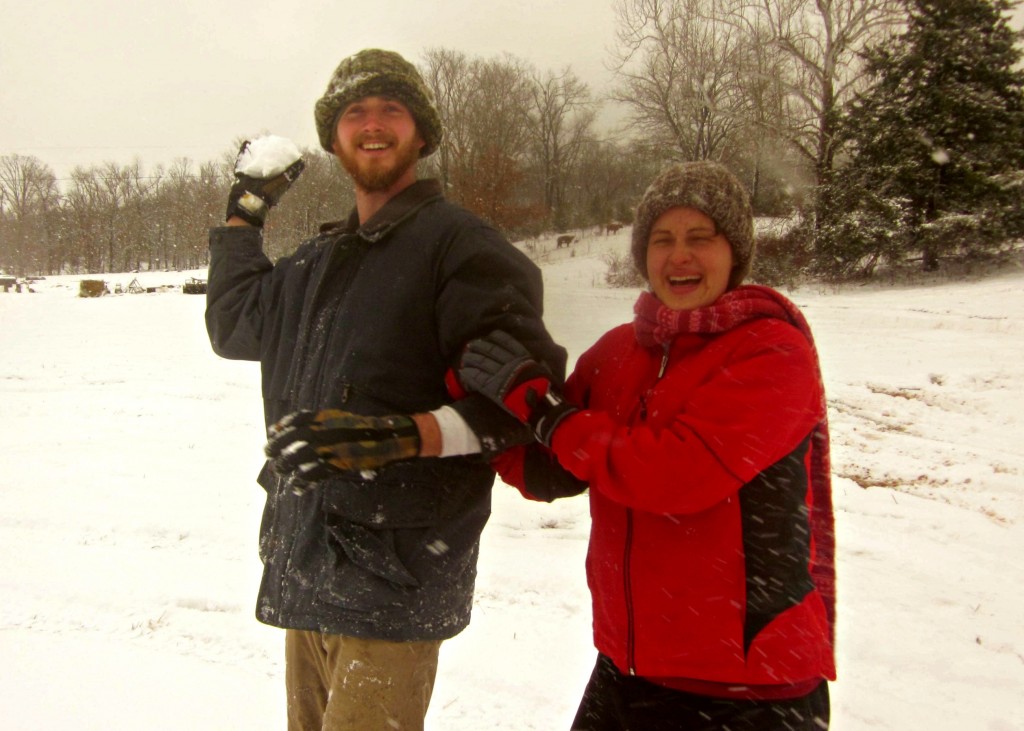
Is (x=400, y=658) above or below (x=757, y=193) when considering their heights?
below

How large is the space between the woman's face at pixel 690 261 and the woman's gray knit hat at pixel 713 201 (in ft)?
0.07

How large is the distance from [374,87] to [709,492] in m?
1.37

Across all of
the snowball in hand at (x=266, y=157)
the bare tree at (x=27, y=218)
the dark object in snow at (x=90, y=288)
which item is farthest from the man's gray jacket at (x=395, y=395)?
the bare tree at (x=27, y=218)

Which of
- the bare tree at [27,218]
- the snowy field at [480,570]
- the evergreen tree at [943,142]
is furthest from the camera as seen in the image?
the bare tree at [27,218]

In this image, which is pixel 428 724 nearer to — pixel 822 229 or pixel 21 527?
pixel 21 527

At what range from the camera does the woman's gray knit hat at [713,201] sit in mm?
1691

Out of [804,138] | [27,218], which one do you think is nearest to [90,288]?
[804,138]

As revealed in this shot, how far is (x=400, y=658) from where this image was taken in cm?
166

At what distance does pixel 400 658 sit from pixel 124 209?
268 feet

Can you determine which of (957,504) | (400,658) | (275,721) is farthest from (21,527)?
(957,504)

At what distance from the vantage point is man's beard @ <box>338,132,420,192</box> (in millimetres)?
1869

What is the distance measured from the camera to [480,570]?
160 inches

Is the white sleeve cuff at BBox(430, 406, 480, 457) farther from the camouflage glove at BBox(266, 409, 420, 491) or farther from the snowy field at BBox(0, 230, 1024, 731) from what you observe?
the snowy field at BBox(0, 230, 1024, 731)

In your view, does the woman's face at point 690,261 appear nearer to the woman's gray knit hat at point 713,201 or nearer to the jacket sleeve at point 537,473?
the woman's gray knit hat at point 713,201
